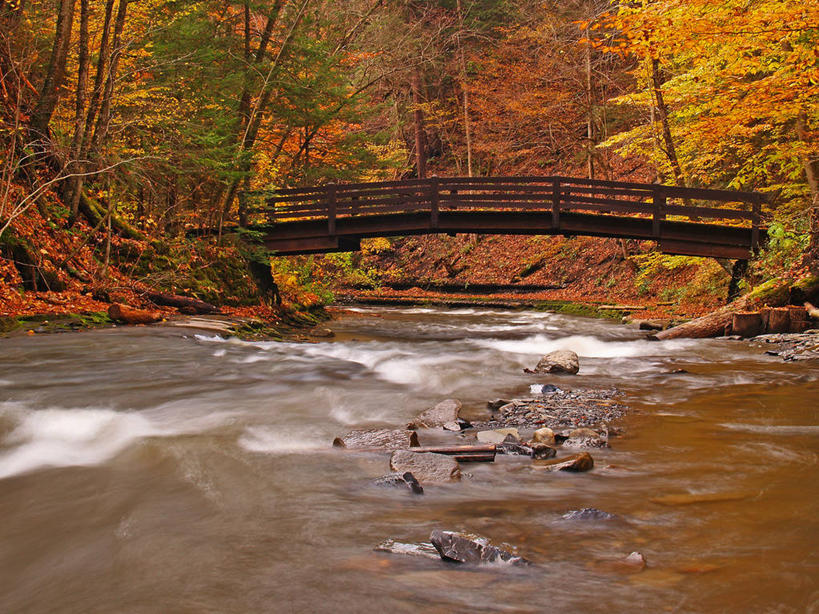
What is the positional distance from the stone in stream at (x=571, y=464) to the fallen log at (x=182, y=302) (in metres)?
10.8

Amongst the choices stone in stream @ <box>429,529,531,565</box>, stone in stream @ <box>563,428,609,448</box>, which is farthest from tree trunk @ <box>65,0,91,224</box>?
stone in stream @ <box>429,529,531,565</box>

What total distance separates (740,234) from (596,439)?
1418cm

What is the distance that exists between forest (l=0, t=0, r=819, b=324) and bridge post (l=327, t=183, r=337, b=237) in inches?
79.6

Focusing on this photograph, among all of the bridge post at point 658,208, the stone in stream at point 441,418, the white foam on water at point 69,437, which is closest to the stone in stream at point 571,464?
the stone in stream at point 441,418

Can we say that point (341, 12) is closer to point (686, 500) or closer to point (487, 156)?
point (487, 156)

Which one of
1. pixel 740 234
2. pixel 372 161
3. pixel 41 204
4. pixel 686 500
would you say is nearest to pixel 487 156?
pixel 372 161

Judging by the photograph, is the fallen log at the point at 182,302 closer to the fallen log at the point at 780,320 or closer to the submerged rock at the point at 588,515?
the submerged rock at the point at 588,515

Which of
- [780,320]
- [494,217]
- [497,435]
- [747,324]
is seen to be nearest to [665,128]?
[494,217]

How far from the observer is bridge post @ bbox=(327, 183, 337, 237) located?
1831 cm

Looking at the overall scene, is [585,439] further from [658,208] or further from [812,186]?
Answer: [658,208]

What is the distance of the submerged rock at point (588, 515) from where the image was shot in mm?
3814

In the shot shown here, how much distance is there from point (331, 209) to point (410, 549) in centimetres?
1576

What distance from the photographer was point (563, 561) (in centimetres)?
324

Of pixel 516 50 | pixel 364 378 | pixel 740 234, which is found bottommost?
pixel 364 378
